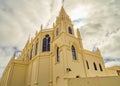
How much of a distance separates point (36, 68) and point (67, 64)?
695 centimetres

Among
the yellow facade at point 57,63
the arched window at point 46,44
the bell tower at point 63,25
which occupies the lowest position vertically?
the yellow facade at point 57,63

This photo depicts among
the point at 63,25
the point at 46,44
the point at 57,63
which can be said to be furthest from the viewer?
the point at 46,44

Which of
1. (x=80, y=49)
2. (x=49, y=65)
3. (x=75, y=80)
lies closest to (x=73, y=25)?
(x=80, y=49)

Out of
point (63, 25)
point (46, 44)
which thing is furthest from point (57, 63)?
point (63, 25)

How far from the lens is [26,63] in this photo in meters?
23.3

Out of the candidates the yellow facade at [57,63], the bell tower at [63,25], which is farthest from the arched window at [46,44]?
the bell tower at [63,25]

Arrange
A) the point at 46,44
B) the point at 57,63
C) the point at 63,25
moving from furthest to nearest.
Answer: the point at 46,44
the point at 63,25
the point at 57,63

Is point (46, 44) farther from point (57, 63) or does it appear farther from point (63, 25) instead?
point (57, 63)

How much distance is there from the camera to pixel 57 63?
1770cm

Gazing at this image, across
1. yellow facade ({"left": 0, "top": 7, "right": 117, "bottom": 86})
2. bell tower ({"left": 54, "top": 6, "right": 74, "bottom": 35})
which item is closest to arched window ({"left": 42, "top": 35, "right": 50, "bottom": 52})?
yellow facade ({"left": 0, "top": 7, "right": 117, "bottom": 86})

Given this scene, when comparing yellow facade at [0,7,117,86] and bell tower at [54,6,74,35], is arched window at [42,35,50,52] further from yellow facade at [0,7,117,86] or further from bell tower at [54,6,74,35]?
bell tower at [54,6,74,35]

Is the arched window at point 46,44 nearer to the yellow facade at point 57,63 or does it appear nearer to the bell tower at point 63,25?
the yellow facade at point 57,63

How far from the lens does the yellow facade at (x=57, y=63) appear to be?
16.5m

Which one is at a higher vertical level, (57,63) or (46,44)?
(46,44)
